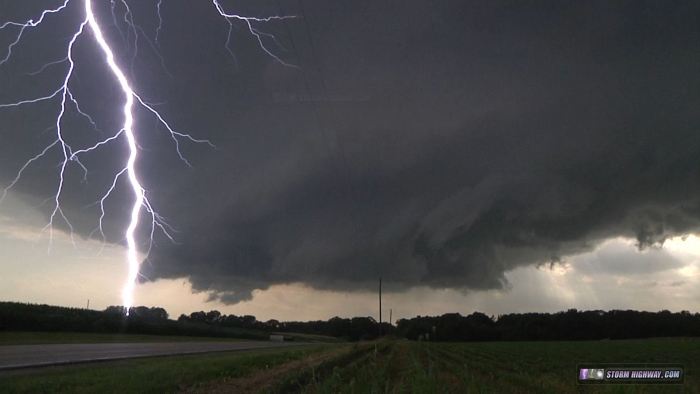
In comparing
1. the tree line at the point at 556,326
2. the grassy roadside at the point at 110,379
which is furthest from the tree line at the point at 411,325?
the grassy roadside at the point at 110,379

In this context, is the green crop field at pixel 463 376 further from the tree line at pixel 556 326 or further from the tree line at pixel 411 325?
the tree line at pixel 556 326

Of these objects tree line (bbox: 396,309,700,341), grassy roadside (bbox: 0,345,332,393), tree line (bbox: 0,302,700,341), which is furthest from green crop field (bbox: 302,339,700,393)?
tree line (bbox: 396,309,700,341)

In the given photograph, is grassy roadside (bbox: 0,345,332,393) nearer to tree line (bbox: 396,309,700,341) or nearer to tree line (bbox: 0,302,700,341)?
tree line (bbox: 0,302,700,341)

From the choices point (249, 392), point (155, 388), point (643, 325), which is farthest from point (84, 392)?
point (643, 325)

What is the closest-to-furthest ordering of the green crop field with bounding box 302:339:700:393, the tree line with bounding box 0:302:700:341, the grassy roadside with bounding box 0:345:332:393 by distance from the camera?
the green crop field with bounding box 302:339:700:393 < the grassy roadside with bounding box 0:345:332:393 < the tree line with bounding box 0:302:700:341

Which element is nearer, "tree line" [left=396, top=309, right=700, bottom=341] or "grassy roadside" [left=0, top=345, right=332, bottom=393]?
"grassy roadside" [left=0, top=345, right=332, bottom=393]

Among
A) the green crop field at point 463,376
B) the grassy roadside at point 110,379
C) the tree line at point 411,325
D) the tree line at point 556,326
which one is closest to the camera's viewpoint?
the green crop field at point 463,376

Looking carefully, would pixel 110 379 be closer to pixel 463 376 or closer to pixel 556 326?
pixel 463 376

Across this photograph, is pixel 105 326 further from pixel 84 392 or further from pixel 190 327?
pixel 84 392

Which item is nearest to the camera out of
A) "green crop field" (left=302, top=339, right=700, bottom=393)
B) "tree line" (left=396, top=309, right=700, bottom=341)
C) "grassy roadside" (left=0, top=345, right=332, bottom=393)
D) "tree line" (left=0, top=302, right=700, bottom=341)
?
A: "green crop field" (left=302, top=339, right=700, bottom=393)

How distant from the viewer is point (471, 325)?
138m

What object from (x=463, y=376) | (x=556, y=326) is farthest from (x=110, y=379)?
(x=556, y=326)

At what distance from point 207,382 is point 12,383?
17.9ft

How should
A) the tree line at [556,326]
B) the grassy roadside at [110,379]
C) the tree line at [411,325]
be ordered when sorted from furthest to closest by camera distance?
the tree line at [556,326] < the tree line at [411,325] < the grassy roadside at [110,379]
